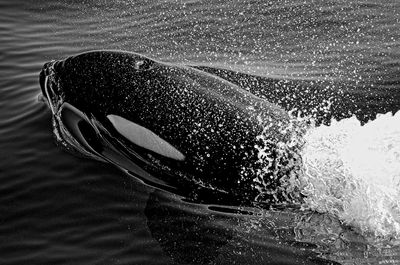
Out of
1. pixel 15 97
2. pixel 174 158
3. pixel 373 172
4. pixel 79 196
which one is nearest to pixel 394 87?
pixel 373 172

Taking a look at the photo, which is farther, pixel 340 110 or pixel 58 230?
pixel 340 110

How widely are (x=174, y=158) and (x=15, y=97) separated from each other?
141 inches

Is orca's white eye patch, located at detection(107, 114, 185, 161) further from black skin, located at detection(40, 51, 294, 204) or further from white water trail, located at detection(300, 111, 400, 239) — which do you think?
white water trail, located at detection(300, 111, 400, 239)

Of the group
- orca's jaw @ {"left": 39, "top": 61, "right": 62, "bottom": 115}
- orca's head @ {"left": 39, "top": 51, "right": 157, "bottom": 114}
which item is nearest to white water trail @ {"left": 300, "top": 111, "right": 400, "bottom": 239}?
orca's head @ {"left": 39, "top": 51, "right": 157, "bottom": 114}

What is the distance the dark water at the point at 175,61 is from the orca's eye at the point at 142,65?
1.36m

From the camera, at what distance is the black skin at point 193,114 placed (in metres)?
7.90

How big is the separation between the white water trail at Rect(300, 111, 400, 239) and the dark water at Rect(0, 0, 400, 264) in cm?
23

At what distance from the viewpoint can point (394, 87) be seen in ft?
33.7

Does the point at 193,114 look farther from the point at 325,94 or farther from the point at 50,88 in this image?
the point at 325,94

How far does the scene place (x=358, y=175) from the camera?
7645 millimetres

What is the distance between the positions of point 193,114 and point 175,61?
3.54 metres

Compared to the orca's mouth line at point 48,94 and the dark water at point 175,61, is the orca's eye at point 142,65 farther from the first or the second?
the orca's mouth line at point 48,94

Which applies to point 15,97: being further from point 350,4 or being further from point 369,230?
point 350,4

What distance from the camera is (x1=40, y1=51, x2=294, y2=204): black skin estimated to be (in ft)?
25.9
